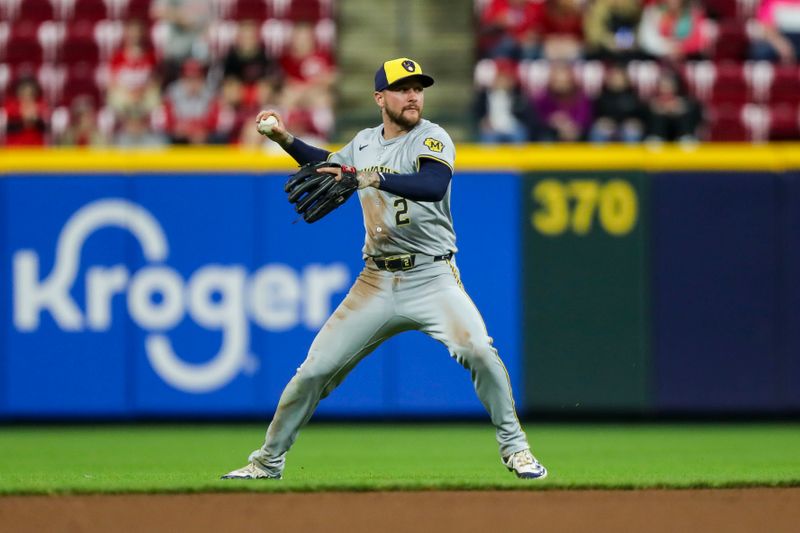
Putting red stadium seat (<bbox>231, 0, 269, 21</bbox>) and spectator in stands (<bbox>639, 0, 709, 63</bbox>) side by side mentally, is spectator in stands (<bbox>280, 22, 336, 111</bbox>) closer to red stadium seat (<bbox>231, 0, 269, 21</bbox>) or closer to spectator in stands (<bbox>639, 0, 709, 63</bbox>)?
red stadium seat (<bbox>231, 0, 269, 21</bbox>)

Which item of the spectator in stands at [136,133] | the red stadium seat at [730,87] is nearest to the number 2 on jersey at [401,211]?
the spectator in stands at [136,133]

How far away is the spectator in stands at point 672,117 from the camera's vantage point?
1070 cm

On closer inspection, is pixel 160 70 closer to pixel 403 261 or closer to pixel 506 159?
pixel 506 159

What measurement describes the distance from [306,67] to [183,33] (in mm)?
1142

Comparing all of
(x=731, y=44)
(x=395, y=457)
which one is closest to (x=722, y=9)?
(x=731, y=44)

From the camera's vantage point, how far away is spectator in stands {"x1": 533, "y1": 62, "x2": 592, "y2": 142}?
35.3 ft

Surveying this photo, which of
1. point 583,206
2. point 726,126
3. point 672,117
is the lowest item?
point 583,206

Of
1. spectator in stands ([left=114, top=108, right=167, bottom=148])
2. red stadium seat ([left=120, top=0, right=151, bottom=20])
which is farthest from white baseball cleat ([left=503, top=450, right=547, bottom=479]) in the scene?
red stadium seat ([left=120, top=0, right=151, bottom=20])

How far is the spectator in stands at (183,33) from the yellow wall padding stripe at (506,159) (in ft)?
7.26

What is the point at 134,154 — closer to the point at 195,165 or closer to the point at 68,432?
the point at 195,165

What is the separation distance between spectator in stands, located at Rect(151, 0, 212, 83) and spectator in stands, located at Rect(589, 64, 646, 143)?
135 inches

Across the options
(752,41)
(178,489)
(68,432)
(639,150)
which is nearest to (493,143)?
(639,150)

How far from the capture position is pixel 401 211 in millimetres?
5984

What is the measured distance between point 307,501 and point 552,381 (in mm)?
4547
